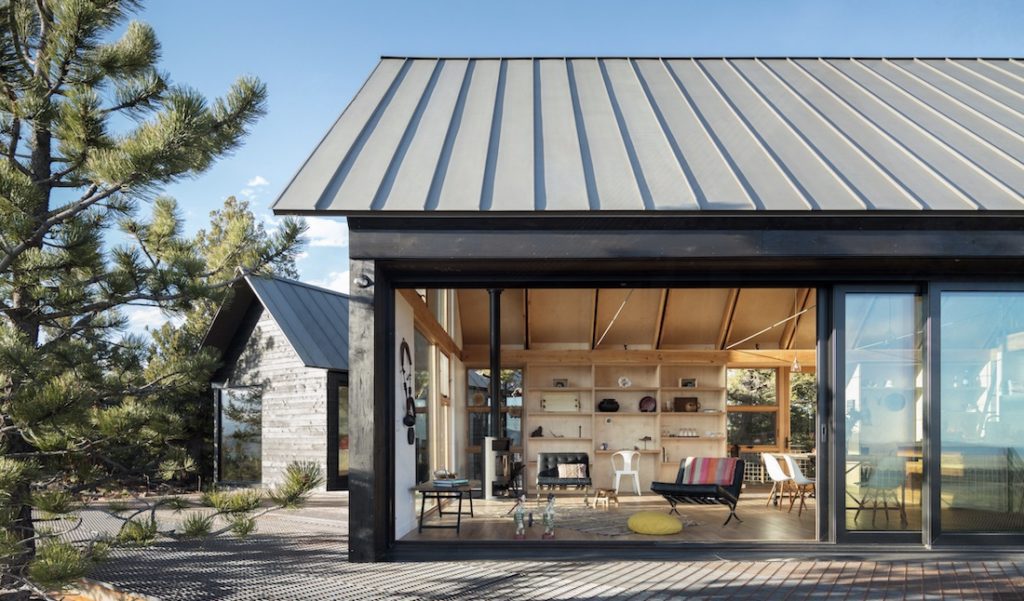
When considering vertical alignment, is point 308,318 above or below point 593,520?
above

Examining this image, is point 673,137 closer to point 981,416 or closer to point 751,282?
point 751,282

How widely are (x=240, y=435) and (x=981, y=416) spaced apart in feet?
36.0

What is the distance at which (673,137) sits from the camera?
24.8 ft

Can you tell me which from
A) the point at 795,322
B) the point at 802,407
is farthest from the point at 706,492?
the point at 802,407

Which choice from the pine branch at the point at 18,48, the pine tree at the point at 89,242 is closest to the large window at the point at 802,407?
the pine tree at the point at 89,242

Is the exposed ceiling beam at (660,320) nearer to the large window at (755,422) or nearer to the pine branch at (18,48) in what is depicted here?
the large window at (755,422)

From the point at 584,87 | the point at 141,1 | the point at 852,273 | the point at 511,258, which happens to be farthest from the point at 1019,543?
the point at 141,1

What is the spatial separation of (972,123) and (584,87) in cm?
412

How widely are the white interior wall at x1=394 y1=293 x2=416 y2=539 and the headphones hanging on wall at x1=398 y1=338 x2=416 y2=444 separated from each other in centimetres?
6

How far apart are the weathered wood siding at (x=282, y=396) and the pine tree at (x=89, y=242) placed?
22.3ft

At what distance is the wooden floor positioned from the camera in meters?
6.98

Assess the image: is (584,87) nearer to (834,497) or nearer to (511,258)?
(511,258)

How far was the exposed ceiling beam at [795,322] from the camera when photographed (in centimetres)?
1255

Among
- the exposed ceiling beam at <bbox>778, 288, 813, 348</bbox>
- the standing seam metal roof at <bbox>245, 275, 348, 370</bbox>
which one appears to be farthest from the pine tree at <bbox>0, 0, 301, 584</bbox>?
the exposed ceiling beam at <bbox>778, 288, 813, 348</bbox>
